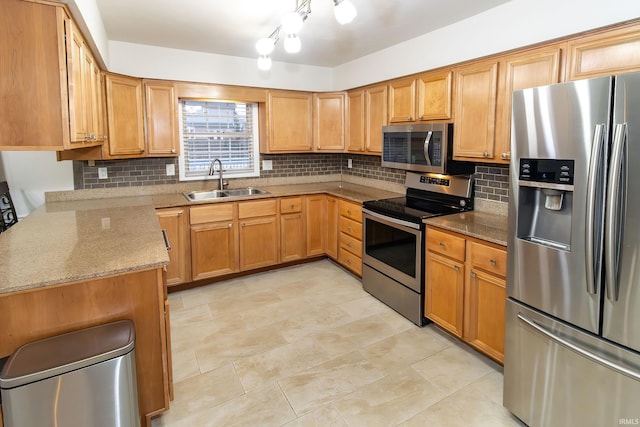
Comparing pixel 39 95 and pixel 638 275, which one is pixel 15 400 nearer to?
pixel 39 95

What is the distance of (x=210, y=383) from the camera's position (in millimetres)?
2311

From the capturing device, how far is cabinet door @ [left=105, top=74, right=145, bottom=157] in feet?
10.8

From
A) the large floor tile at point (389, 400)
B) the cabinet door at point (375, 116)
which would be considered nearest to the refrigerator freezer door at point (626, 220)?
the large floor tile at point (389, 400)

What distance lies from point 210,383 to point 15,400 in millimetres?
1093

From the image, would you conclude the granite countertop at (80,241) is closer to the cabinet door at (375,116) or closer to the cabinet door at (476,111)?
the cabinet door at (375,116)

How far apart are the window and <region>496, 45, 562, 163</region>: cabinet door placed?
111 inches

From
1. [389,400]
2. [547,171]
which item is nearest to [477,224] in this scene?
[547,171]

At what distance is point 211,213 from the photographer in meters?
3.73

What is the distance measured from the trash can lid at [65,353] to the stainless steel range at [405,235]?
2.07 meters

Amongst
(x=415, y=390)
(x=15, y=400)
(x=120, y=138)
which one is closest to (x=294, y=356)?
(x=415, y=390)

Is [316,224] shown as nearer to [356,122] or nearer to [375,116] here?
[356,122]

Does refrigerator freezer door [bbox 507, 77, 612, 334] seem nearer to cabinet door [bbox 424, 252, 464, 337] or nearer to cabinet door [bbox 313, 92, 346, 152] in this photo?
cabinet door [bbox 424, 252, 464, 337]

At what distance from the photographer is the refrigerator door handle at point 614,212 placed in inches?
56.2

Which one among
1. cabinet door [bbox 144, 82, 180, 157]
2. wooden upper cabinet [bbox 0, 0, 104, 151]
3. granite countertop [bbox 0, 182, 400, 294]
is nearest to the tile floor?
granite countertop [bbox 0, 182, 400, 294]
